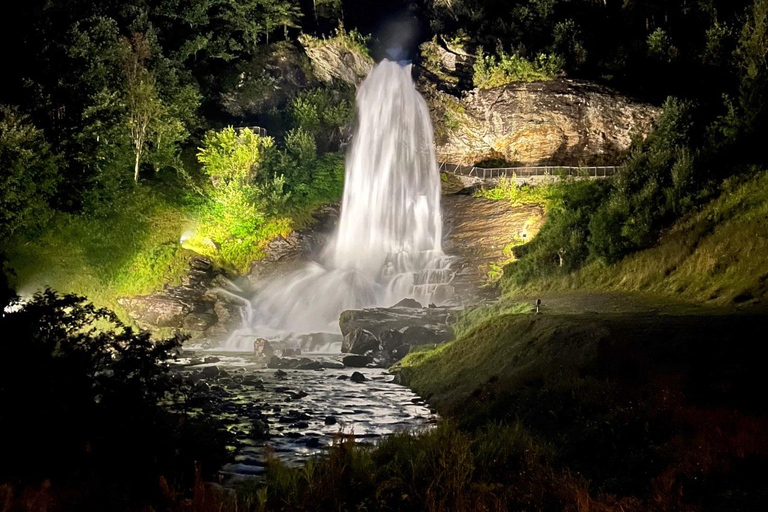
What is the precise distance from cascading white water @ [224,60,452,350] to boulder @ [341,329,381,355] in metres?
→ 5.05

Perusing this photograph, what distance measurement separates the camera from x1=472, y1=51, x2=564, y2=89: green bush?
4066 centimetres

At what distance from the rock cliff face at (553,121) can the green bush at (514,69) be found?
77 centimetres

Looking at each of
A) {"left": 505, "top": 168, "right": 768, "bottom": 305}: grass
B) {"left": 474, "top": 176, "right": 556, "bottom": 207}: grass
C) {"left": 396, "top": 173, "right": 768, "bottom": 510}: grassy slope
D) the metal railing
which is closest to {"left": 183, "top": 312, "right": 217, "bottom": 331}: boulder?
{"left": 396, "top": 173, "right": 768, "bottom": 510}: grassy slope

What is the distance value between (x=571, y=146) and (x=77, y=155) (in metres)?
34.6

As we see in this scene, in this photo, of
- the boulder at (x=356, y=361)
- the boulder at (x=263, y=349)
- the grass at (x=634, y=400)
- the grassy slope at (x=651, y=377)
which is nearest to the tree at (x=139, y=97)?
the boulder at (x=263, y=349)

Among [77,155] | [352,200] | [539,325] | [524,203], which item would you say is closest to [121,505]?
[539,325]

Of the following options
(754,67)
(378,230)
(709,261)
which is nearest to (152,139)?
(378,230)

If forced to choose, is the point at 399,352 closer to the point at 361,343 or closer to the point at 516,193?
the point at 361,343

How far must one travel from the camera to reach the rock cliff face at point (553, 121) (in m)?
38.6

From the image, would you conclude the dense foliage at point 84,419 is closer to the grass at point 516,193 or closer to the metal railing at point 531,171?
the grass at point 516,193

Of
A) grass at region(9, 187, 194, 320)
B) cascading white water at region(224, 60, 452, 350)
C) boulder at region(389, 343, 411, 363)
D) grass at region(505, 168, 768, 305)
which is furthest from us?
cascading white water at region(224, 60, 452, 350)

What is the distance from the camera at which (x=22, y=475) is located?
6.42 meters

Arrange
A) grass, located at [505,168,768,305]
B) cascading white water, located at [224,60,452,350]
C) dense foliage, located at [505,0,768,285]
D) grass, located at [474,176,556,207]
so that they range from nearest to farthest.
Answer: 1. grass, located at [505,168,768,305]
2. dense foliage, located at [505,0,768,285]
3. cascading white water, located at [224,60,452,350]
4. grass, located at [474,176,556,207]

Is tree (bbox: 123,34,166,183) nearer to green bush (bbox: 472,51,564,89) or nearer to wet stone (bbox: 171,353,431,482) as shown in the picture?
wet stone (bbox: 171,353,431,482)
